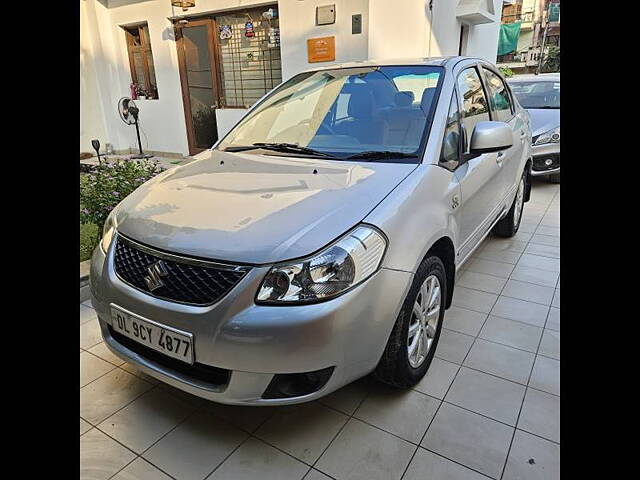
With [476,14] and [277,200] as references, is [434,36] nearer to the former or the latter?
[476,14]

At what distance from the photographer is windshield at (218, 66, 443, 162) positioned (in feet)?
7.21

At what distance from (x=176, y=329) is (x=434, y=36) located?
576 centimetres

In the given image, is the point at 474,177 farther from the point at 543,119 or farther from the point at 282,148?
the point at 543,119

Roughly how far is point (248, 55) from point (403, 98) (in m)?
5.22

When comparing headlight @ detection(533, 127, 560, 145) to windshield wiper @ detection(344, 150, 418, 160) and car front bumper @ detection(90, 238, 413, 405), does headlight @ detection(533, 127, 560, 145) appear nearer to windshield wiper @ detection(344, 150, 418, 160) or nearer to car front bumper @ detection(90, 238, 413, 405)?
windshield wiper @ detection(344, 150, 418, 160)

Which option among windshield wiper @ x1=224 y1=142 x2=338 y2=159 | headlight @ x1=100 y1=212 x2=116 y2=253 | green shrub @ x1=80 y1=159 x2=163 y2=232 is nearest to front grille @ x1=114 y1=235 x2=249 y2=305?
headlight @ x1=100 y1=212 x2=116 y2=253

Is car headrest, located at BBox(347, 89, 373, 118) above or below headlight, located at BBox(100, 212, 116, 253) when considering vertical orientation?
above

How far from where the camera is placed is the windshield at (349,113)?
2.20 metres

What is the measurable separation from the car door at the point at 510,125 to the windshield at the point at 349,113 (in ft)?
2.88

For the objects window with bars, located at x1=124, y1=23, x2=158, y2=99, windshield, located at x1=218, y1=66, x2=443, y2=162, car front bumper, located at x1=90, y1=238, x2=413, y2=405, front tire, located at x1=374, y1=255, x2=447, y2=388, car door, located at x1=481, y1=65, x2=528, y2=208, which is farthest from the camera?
window with bars, located at x1=124, y1=23, x2=158, y2=99

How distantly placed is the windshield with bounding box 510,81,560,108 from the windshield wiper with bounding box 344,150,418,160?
220 inches

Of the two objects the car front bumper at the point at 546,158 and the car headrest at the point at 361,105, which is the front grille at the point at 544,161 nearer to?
the car front bumper at the point at 546,158

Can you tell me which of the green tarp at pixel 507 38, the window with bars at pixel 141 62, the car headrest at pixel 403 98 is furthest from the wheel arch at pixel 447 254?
the green tarp at pixel 507 38
